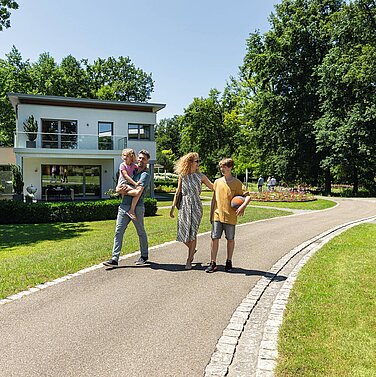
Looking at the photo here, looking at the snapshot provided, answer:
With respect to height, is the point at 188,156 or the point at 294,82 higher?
the point at 294,82

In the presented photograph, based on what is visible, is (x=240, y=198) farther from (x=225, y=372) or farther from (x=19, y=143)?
(x=19, y=143)

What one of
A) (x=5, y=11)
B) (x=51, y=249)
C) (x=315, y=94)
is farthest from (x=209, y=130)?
(x=51, y=249)

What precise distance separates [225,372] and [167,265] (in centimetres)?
386

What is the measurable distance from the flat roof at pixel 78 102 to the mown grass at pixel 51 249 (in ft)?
39.0

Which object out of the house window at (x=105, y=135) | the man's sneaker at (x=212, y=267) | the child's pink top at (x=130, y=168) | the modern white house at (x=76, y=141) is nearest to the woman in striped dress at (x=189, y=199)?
the man's sneaker at (x=212, y=267)

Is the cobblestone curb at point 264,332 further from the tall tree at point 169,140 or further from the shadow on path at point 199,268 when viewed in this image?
the tall tree at point 169,140

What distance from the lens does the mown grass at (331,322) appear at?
11.1ft

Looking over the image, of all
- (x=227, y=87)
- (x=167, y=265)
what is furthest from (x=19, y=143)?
(x=227, y=87)

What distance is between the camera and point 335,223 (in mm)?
14430

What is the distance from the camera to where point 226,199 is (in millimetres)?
6543

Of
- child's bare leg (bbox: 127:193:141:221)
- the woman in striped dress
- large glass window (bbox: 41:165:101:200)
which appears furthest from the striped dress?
large glass window (bbox: 41:165:101:200)

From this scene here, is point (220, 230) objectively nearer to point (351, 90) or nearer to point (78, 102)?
point (78, 102)

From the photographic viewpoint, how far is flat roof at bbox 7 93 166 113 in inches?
965

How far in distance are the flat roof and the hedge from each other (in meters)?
10.2
